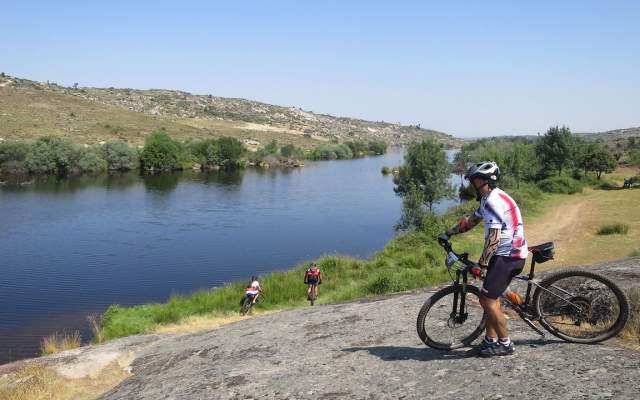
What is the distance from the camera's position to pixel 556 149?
73.9 metres

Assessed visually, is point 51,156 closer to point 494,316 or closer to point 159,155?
point 159,155

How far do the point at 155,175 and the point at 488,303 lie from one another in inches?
3541

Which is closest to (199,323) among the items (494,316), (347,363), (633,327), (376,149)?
(347,363)

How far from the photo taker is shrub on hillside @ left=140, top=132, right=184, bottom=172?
311 ft

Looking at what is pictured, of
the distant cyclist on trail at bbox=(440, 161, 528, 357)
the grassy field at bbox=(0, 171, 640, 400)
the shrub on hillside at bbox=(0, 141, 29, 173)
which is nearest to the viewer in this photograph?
the distant cyclist on trail at bbox=(440, 161, 528, 357)

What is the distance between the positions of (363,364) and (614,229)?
34.1 m

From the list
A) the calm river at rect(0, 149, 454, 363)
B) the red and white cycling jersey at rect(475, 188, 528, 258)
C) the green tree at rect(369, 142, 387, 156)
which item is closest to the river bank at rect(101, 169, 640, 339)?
the calm river at rect(0, 149, 454, 363)

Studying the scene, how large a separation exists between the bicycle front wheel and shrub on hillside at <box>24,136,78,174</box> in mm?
87570

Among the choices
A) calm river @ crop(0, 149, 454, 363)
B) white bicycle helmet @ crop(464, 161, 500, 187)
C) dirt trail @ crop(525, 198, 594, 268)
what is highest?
white bicycle helmet @ crop(464, 161, 500, 187)

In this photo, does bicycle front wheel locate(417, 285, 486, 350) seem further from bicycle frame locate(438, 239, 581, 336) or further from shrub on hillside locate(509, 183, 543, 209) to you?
shrub on hillside locate(509, 183, 543, 209)

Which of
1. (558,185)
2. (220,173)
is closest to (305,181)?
(220,173)

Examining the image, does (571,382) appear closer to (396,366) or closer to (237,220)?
(396,366)

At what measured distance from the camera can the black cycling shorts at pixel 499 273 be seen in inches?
268

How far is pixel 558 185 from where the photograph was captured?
63.3 m
